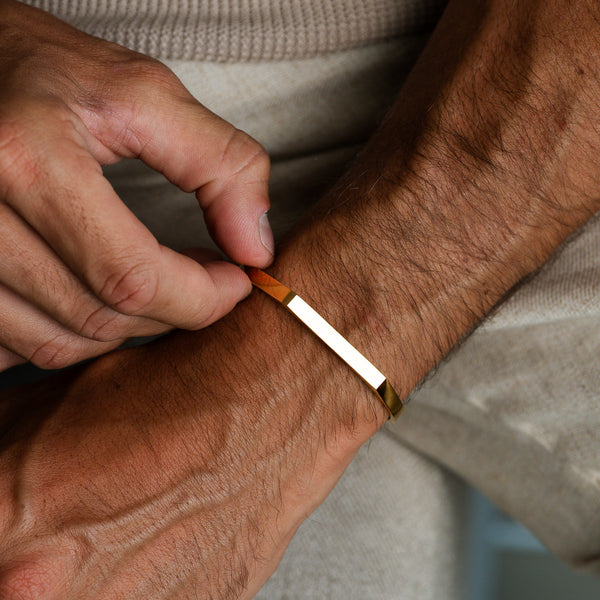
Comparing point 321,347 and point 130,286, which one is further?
point 321,347

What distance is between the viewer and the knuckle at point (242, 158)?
0.61 meters

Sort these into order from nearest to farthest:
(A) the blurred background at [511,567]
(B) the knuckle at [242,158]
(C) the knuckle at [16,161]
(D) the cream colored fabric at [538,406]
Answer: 1. (C) the knuckle at [16,161]
2. (B) the knuckle at [242,158]
3. (D) the cream colored fabric at [538,406]
4. (A) the blurred background at [511,567]

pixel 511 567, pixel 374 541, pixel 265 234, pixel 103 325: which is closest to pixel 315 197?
pixel 265 234

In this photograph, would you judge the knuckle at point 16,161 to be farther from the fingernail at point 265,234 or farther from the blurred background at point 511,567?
the blurred background at point 511,567

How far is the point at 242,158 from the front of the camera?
2.02 feet

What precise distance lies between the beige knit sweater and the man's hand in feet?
0.38

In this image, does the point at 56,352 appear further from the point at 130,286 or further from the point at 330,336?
the point at 330,336

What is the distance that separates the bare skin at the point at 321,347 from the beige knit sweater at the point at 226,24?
0.52 feet

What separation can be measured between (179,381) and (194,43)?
417 millimetres

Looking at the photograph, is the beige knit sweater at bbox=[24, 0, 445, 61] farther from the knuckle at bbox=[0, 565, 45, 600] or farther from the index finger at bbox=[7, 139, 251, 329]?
the knuckle at bbox=[0, 565, 45, 600]

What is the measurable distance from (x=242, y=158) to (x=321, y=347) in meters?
0.21

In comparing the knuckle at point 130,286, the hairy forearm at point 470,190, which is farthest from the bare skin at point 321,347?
the knuckle at point 130,286

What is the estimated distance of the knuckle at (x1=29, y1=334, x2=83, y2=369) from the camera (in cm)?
62

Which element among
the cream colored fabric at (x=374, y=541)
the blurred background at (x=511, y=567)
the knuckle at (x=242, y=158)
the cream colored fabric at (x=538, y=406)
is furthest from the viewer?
the blurred background at (x=511, y=567)
